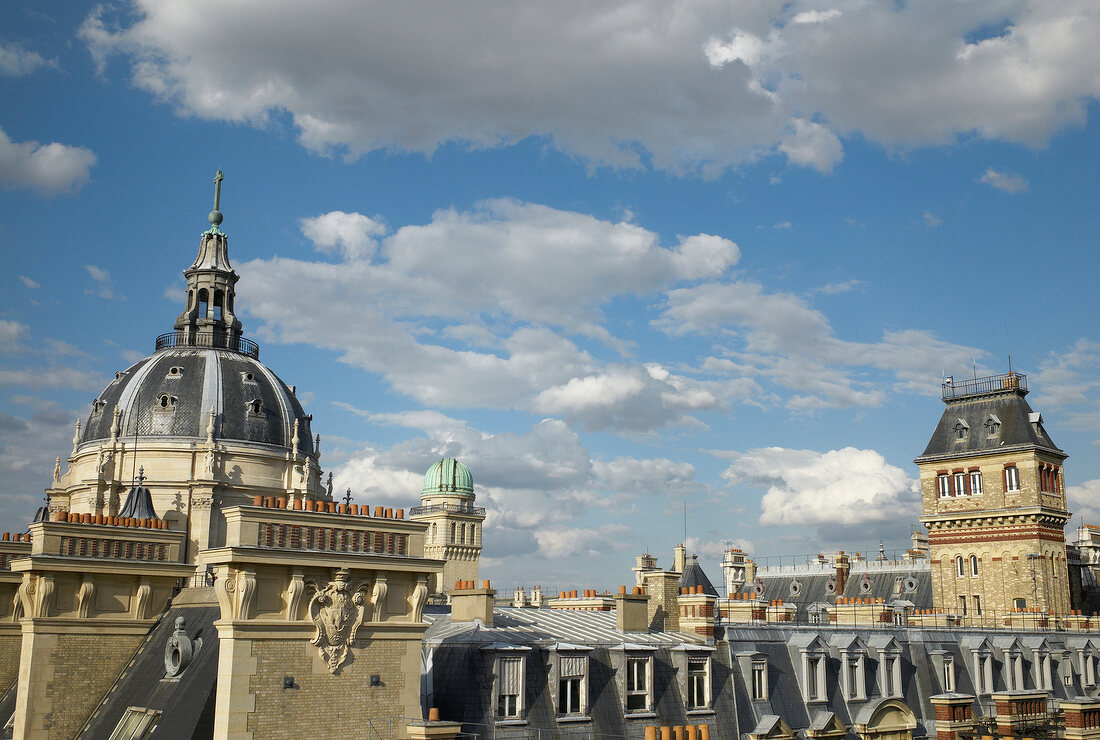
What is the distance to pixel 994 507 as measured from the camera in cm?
6281

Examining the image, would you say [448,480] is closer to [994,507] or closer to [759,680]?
[994,507]

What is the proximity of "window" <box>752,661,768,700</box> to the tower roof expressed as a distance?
36.3 metres

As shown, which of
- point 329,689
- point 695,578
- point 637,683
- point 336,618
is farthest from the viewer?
point 695,578

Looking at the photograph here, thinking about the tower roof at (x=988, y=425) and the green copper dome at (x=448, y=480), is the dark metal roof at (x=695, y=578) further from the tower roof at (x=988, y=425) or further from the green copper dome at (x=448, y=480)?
the green copper dome at (x=448, y=480)

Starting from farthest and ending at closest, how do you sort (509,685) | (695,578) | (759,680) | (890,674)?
(695,578) → (890,674) → (759,680) → (509,685)

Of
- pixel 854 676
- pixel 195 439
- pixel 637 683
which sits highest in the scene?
pixel 195 439

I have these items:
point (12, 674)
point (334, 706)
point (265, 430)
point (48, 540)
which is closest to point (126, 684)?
point (48, 540)

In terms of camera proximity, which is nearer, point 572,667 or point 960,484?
point 572,667

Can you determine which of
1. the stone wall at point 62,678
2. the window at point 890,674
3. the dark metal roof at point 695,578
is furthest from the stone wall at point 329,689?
the dark metal roof at point 695,578

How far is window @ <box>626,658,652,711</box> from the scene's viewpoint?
96.1 ft

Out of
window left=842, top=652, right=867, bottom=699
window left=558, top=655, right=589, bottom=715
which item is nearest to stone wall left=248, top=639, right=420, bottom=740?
window left=558, top=655, right=589, bottom=715

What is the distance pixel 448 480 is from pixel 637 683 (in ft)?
323

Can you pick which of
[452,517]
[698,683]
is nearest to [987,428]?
[698,683]

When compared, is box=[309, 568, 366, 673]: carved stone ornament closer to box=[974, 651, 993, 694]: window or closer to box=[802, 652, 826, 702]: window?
box=[802, 652, 826, 702]: window
